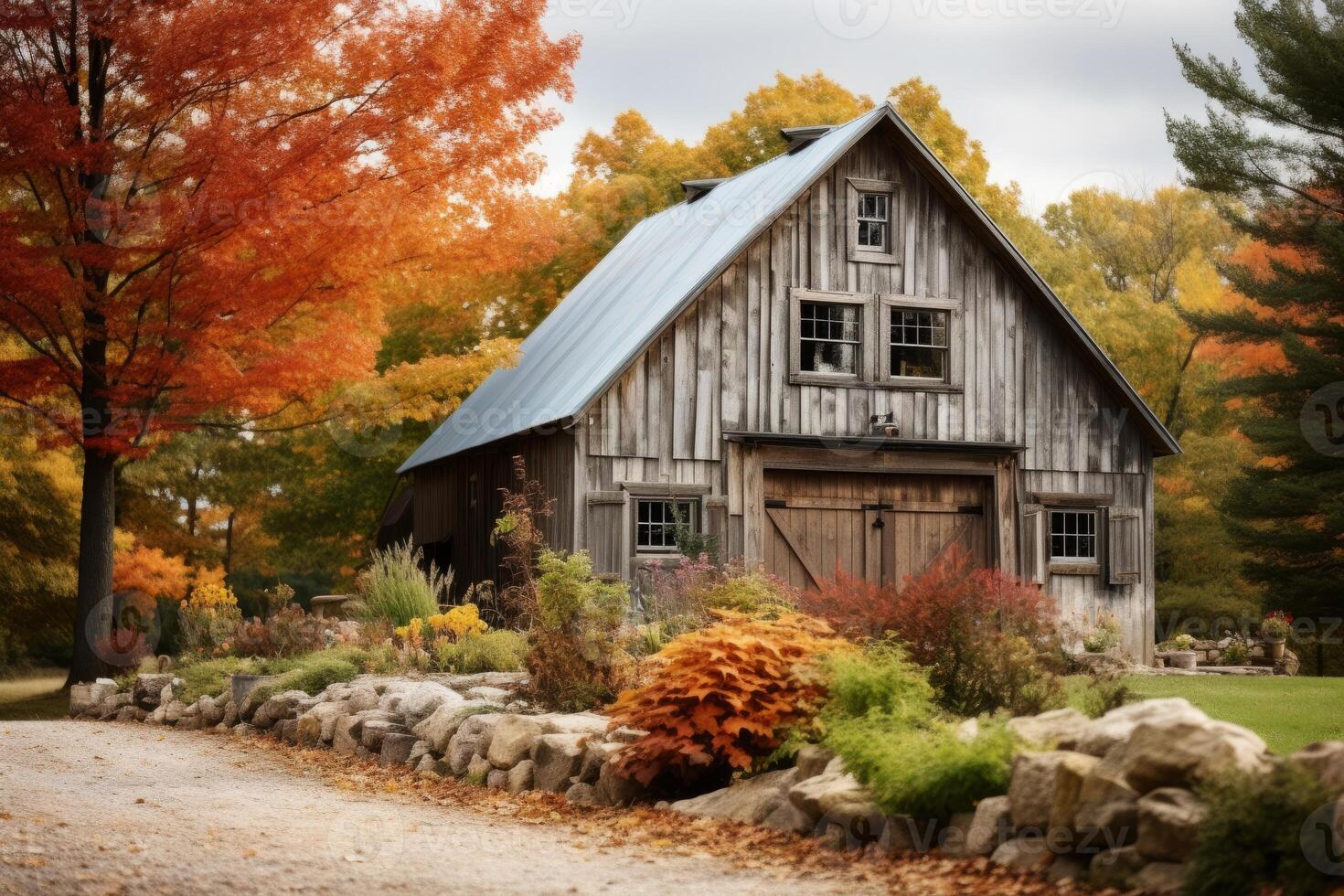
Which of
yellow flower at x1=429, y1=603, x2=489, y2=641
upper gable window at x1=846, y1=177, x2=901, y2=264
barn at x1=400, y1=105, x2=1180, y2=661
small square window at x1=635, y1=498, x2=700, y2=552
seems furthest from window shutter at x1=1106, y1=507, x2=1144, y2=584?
yellow flower at x1=429, y1=603, x2=489, y2=641

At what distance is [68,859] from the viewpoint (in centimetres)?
Answer: 656

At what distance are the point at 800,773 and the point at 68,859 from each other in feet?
11.8

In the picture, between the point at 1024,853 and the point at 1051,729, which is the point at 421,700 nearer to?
the point at 1051,729

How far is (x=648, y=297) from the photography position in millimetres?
18391

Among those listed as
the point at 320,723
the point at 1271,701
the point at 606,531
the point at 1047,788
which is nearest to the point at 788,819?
the point at 1047,788

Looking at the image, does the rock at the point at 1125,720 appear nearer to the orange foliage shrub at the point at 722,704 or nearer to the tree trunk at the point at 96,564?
the orange foliage shrub at the point at 722,704

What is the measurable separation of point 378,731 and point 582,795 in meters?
2.76

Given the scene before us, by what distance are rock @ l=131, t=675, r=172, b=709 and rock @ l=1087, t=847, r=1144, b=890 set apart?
464 inches

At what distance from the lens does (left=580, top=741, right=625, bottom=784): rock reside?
875 centimetres

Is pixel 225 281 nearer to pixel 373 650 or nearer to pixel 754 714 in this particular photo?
pixel 373 650

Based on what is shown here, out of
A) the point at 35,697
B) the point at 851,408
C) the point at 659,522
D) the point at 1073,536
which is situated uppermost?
the point at 851,408

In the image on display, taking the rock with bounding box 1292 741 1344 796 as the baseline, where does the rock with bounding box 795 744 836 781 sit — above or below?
below

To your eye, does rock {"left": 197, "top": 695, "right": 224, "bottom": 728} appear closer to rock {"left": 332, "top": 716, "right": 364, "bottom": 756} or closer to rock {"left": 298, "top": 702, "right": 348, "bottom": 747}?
rock {"left": 298, "top": 702, "right": 348, "bottom": 747}

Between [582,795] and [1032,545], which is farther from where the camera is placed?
[1032,545]
